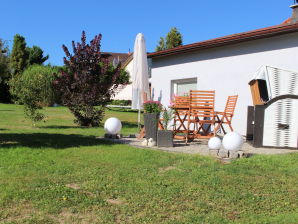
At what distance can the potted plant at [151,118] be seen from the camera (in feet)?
25.8

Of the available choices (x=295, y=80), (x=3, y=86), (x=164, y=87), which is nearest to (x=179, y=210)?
(x=295, y=80)

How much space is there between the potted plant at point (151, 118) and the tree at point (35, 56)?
3339 cm

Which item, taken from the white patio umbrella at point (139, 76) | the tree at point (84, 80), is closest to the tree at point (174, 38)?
the tree at point (84, 80)

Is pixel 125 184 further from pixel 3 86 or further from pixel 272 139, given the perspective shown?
pixel 3 86

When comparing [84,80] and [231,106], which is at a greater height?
[84,80]

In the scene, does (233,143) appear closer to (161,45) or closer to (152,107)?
(152,107)

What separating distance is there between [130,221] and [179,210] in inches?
22.8

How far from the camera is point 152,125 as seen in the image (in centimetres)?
791

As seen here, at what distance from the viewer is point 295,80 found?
7770 mm

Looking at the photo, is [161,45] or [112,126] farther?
[161,45]

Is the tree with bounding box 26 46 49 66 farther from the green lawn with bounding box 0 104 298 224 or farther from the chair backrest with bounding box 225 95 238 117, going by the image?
the green lawn with bounding box 0 104 298 224

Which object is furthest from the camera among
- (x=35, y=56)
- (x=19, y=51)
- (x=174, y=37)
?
(x=35, y=56)

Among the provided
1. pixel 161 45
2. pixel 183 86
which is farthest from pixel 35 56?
pixel 183 86

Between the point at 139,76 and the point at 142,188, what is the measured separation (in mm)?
7001
